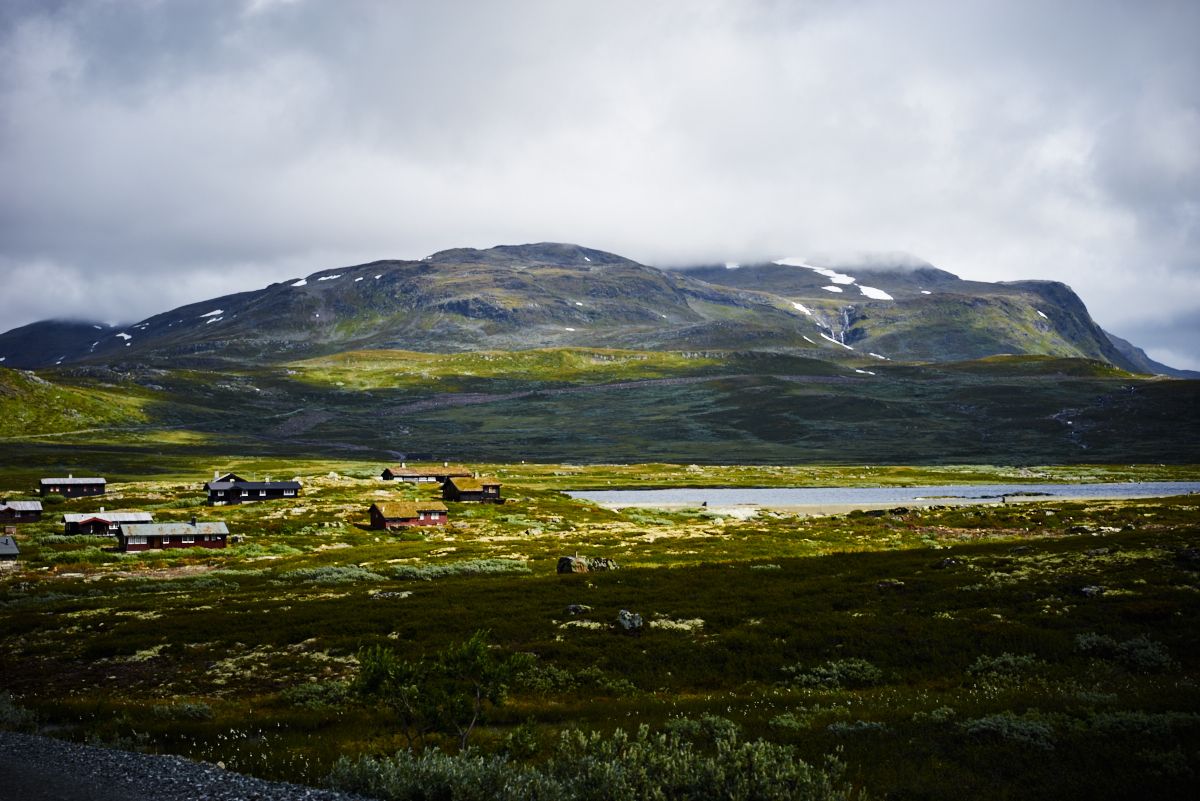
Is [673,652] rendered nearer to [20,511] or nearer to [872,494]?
[20,511]

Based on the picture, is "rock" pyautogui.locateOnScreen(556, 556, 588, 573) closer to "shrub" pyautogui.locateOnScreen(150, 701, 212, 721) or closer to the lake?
"shrub" pyautogui.locateOnScreen(150, 701, 212, 721)

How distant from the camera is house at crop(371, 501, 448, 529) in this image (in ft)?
314

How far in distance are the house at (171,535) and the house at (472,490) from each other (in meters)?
44.5

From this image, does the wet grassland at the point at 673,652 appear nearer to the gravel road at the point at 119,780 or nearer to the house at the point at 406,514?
the gravel road at the point at 119,780

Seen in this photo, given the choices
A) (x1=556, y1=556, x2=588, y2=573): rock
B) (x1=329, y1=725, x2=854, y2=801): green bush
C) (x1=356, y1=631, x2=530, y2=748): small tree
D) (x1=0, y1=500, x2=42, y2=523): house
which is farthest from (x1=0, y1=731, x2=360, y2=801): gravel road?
(x1=0, y1=500, x2=42, y2=523): house

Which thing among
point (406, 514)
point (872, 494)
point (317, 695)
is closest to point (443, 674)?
point (317, 695)

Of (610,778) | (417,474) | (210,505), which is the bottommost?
(210,505)

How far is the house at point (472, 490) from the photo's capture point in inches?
4825

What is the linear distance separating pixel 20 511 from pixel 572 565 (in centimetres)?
8791

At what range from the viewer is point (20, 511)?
98.9 metres

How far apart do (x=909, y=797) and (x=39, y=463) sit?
20375 centimetres

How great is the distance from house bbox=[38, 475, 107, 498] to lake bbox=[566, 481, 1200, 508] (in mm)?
83445

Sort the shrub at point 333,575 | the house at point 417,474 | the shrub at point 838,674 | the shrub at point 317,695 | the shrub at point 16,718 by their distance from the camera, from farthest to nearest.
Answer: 1. the house at point 417,474
2. the shrub at point 333,575
3. the shrub at point 838,674
4. the shrub at point 317,695
5. the shrub at point 16,718

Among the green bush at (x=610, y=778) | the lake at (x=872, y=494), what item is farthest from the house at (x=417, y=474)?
the green bush at (x=610, y=778)
